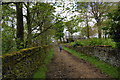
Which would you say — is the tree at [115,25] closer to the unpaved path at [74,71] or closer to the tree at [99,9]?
the unpaved path at [74,71]

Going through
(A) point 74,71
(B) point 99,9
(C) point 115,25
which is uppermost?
(B) point 99,9

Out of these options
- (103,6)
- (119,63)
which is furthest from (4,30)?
(103,6)

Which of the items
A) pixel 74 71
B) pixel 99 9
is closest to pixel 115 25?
pixel 74 71

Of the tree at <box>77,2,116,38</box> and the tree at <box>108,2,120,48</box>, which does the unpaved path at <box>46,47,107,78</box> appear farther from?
the tree at <box>77,2,116,38</box>

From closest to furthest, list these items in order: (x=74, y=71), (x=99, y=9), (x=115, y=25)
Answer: (x=115, y=25)
(x=74, y=71)
(x=99, y=9)

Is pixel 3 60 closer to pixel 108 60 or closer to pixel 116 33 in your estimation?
pixel 116 33

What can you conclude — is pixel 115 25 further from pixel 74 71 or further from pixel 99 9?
pixel 99 9

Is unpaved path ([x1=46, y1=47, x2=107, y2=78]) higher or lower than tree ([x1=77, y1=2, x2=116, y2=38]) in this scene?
lower

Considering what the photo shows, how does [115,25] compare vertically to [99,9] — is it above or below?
below

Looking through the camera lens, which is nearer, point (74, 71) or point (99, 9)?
point (74, 71)

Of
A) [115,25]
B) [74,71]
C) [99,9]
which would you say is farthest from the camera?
[99,9]

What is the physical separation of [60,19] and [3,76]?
546cm

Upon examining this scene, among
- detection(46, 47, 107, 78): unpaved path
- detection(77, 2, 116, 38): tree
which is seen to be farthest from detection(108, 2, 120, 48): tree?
detection(77, 2, 116, 38): tree

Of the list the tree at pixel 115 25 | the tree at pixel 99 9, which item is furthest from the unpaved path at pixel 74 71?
the tree at pixel 99 9
